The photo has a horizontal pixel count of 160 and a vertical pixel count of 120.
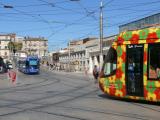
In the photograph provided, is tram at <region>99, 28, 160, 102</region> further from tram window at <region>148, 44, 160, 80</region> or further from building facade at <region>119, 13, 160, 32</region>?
building facade at <region>119, 13, 160, 32</region>

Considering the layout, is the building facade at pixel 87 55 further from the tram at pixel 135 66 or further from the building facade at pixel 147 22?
the tram at pixel 135 66

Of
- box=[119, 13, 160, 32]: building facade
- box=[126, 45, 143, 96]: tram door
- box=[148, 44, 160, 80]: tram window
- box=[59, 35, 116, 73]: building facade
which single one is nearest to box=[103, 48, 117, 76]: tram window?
box=[126, 45, 143, 96]: tram door

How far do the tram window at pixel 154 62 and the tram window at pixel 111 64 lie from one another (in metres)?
2.21

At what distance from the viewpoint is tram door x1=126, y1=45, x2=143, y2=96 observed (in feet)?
61.2

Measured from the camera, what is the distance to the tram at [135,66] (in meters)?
18.1

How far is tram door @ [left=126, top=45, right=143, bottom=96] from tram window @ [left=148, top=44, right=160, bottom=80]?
46cm

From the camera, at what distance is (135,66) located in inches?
745

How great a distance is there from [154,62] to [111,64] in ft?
9.27

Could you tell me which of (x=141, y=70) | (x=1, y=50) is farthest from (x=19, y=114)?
(x=1, y=50)

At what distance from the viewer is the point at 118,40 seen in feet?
65.8

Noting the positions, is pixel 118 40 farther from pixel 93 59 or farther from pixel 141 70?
pixel 93 59

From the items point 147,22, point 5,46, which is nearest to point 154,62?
point 147,22

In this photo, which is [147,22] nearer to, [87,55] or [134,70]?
[87,55]

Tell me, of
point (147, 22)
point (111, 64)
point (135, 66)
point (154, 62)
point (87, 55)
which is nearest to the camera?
point (154, 62)
